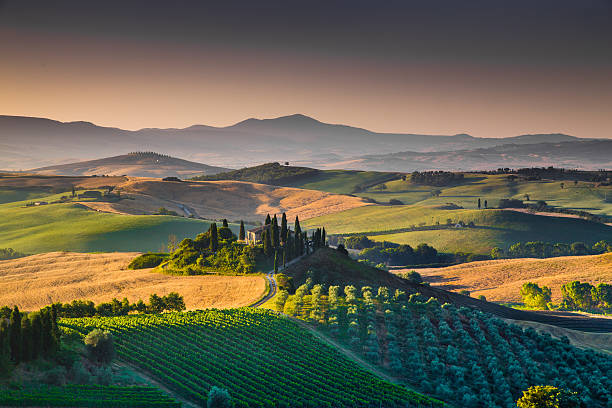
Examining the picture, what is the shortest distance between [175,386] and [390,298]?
156 ft

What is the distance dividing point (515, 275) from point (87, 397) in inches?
5808

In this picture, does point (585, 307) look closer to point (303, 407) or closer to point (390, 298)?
point (390, 298)

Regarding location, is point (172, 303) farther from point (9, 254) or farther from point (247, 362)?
point (9, 254)

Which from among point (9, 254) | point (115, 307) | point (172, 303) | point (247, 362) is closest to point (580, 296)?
point (172, 303)

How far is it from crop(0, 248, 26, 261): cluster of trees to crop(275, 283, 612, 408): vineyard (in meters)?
118

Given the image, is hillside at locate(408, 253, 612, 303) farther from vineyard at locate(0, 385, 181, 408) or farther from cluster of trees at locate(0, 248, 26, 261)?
cluster of trees at locate(0, 248, 26, 261)

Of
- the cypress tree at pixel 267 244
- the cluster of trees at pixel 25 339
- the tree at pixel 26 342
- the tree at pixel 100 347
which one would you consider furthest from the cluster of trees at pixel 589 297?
the tree at pixel 26 342

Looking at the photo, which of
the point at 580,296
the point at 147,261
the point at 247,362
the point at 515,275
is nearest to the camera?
the point at 247,362

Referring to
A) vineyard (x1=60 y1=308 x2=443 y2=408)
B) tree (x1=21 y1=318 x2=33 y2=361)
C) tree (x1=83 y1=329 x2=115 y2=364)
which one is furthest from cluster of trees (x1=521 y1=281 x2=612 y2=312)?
tree (x1=21 y1=318 x2=33 y2=361)

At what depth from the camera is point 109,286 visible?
107188mm

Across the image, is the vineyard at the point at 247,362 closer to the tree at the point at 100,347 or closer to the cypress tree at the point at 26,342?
the tree at the point at 100,347

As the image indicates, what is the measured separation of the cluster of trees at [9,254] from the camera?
16600 centimetres

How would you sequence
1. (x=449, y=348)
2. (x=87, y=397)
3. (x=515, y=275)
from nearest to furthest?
(x=87, y=397) → (x=449, y=348) → (x=515, y=275)

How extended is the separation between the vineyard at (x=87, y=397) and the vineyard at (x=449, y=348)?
2920 cm
